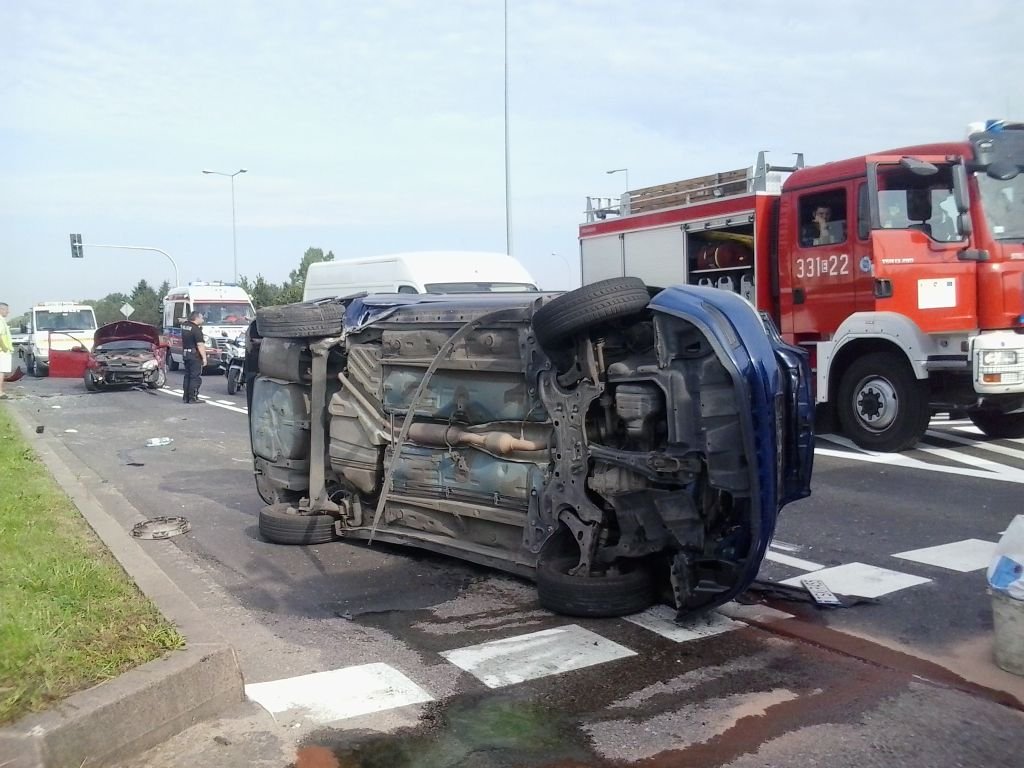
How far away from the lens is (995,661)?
425 cm

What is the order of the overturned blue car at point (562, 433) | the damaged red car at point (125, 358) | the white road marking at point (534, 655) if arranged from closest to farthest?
the white road marking at point (534, 655)
the overturned blue car at point (562, 433)
the damaged red car at point (125, 358)

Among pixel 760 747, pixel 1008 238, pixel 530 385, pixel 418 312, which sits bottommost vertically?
pixel 760 747

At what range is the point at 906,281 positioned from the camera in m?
9.77

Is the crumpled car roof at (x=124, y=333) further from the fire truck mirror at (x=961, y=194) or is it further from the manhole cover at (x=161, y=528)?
the fire truck mirror at (x=961, y=194)

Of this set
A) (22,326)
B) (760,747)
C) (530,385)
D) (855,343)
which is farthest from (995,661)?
(22,326)

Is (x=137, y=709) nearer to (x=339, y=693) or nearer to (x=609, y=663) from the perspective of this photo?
(x=339, y=693)

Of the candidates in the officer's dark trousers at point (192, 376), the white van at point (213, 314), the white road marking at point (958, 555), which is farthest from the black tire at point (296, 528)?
the white van at point (213, 314)

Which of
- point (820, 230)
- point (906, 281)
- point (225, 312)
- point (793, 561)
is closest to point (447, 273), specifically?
point (820, 230)

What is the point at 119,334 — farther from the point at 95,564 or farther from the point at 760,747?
the point at 760,747

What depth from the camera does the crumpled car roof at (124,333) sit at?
2203cm

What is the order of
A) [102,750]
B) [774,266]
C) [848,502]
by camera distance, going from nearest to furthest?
[102,750] → [848,502] → [774,266]

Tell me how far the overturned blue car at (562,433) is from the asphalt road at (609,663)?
0.98 ft

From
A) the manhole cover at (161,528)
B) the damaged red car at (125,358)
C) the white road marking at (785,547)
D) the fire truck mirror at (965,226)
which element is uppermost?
the fire truck mirror at (965,226)

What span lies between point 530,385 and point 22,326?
Result: 3245 cm
